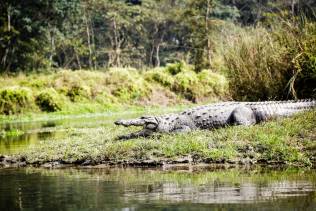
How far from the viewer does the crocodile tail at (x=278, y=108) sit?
11883mm

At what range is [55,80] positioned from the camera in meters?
29.6

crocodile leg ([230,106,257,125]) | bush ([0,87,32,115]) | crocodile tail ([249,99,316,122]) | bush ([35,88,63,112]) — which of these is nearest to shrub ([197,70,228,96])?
bush ([35,88,63,112])

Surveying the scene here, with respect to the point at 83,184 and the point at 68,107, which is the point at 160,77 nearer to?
the point at 68,107

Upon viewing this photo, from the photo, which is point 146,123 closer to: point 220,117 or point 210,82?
point 220,117

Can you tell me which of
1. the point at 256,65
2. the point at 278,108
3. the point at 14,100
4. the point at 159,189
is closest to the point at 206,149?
the point at 159,189

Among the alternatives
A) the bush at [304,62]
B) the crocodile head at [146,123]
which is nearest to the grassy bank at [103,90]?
the bush at [304,62]

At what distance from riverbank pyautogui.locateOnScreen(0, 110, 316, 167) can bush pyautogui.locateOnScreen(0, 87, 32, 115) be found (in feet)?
51.0

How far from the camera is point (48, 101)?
90.0ft

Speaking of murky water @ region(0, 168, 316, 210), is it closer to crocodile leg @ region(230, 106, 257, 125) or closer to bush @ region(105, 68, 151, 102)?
crocodile leg @ region(230, 106, 257, 125)

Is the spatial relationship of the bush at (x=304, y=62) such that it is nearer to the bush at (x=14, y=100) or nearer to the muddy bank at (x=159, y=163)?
the muddy bank at (x=159, y=163)

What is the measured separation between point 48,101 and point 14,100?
163cm

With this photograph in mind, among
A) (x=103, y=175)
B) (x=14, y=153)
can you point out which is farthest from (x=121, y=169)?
(x=14, y=153)

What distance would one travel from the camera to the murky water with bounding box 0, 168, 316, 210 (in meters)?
6.13

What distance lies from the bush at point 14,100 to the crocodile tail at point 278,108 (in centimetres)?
1677
